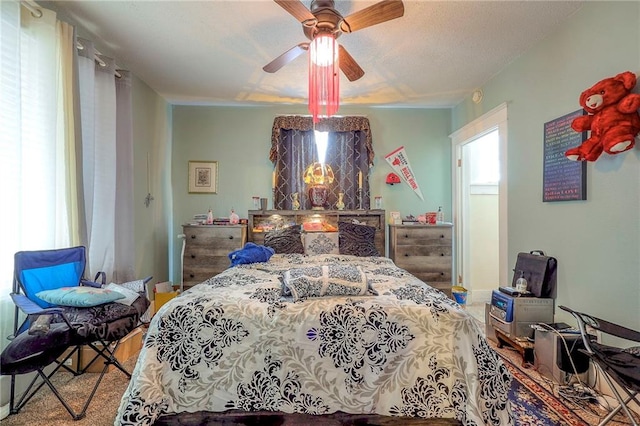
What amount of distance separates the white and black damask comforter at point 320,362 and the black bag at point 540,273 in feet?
4.23

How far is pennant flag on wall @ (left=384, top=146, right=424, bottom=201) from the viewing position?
426 cm

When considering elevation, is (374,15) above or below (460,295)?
above

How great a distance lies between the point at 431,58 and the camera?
2.90m

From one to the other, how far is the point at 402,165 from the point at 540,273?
86.7 inches

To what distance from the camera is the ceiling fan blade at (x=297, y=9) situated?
67.2 inches

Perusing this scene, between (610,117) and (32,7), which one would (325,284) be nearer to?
(610,117)

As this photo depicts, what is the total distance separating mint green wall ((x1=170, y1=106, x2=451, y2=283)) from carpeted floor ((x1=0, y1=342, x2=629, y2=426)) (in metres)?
2.24

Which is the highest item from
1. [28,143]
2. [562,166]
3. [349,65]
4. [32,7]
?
[32,7]

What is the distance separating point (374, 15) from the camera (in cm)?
183

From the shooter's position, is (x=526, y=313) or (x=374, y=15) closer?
(x=374, y=15)

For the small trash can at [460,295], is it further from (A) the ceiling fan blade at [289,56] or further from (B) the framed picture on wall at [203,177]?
(B) the framed picture on wall at [203,177]

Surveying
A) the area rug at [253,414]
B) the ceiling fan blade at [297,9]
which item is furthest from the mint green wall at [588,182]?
the ceiling fan blade at [297,9]

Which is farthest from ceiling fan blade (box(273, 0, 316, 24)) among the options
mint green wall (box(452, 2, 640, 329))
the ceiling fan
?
mint green wall (box(452, 2, 640, 329))

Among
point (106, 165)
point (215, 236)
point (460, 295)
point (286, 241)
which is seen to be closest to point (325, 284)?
point (286, 241)
